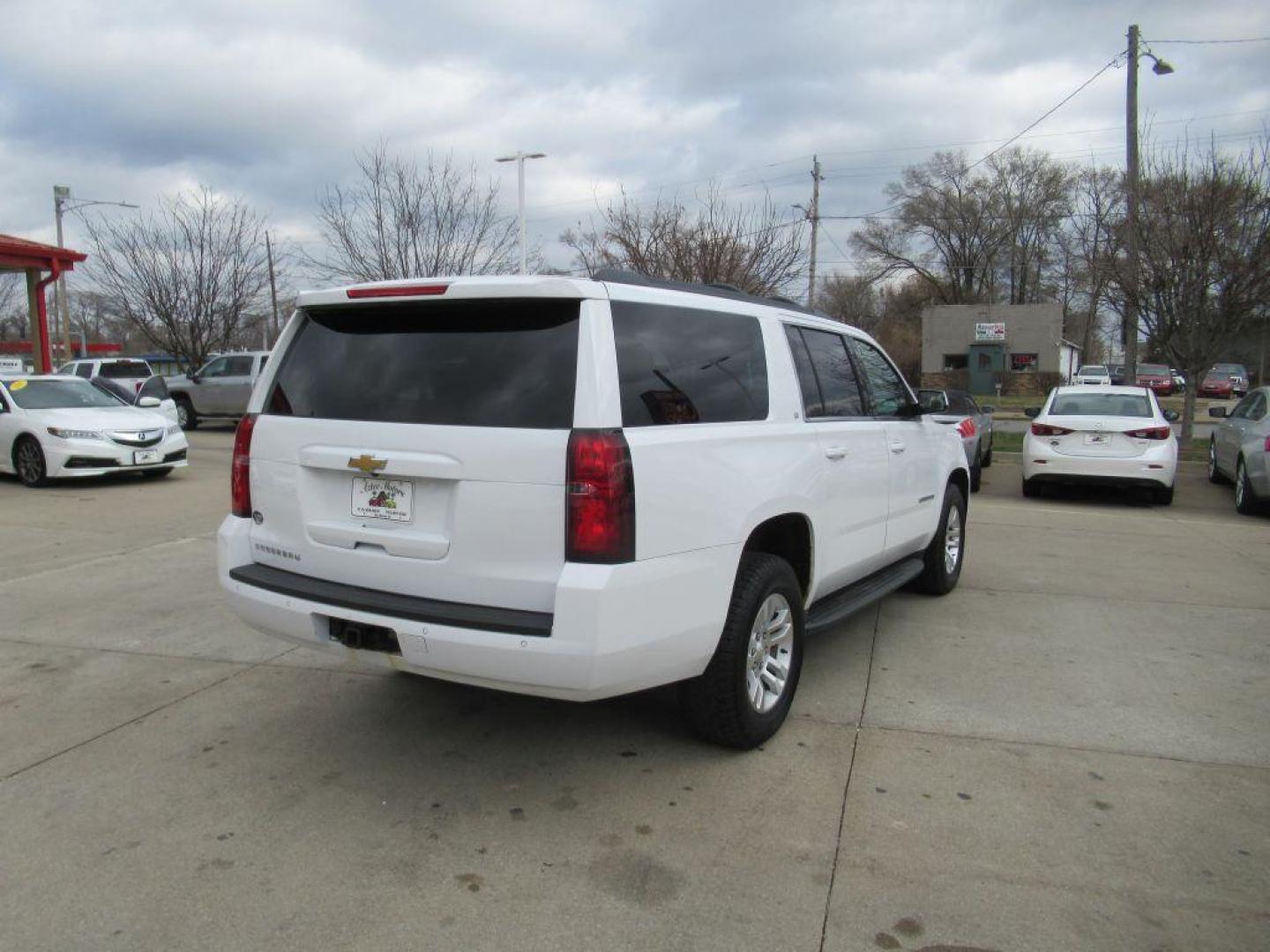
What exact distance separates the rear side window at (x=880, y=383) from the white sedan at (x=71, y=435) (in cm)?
990

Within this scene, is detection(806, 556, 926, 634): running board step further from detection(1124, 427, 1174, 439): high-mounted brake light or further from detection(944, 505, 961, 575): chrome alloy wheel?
detection(1124, 427, 1174, 439): high-mounted brake light

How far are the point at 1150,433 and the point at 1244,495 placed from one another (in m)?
1.22

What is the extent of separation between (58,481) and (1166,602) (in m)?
12.6

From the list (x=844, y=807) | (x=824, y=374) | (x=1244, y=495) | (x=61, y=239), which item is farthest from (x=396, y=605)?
(x=61, y=239)

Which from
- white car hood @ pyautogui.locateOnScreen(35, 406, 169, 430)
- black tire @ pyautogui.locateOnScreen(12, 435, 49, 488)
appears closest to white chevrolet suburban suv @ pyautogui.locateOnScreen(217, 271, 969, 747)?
white car hood @ pyautogui.locateOnScreen(35, 406, 169, 430)

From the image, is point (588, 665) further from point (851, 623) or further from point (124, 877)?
point (851, 623)

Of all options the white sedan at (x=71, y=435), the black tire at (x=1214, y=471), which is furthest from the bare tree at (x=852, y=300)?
the white sedan at (x=71, y=435)

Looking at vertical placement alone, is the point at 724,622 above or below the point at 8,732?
above

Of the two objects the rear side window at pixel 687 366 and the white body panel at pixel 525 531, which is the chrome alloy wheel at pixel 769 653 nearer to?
the white body panel at pixel 525 531

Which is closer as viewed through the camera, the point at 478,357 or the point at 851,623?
the point at 478,357

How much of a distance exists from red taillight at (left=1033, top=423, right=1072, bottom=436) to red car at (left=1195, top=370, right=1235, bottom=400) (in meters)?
36.9

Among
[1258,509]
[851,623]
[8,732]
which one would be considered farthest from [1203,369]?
[8,732]

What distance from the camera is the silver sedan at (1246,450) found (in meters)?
9.88

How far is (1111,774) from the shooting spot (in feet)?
11.7
